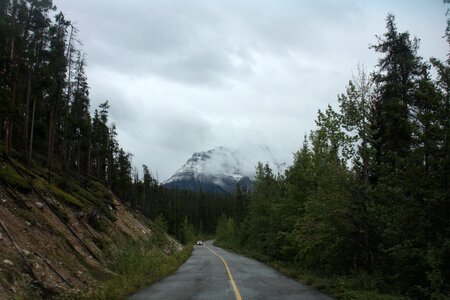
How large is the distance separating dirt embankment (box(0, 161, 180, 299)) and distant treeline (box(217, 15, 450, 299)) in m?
9.79

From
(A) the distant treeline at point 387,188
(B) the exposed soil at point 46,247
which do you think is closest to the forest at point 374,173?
(A) the distant treeline at point 387,188

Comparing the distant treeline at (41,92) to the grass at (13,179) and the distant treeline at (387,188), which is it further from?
the distant treeline at (387,188)

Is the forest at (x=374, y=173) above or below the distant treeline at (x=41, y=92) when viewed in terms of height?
below

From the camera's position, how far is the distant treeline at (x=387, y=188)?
1215 centimetres

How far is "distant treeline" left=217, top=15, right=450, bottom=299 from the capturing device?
12.1 meters

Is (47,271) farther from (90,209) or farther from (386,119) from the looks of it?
(386,119)

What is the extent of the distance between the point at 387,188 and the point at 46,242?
42.5 feet

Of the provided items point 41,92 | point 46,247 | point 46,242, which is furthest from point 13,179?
point 41,92

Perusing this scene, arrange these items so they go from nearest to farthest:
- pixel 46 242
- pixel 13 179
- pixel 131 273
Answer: pixel 46 242 < pixel 131 273 < pixel 13 179

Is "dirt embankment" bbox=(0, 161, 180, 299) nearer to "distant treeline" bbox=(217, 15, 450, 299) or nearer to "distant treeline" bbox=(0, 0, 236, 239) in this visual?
"distant treeline" bbox=(0, 0, 236, 239)

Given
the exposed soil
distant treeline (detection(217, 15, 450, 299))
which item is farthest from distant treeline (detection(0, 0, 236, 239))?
distant treeline (detection(217, 15, 450, 299))

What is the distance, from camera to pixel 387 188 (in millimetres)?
13391

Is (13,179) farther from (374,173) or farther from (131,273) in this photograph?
(374,173)

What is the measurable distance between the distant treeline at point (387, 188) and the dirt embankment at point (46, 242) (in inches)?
385
